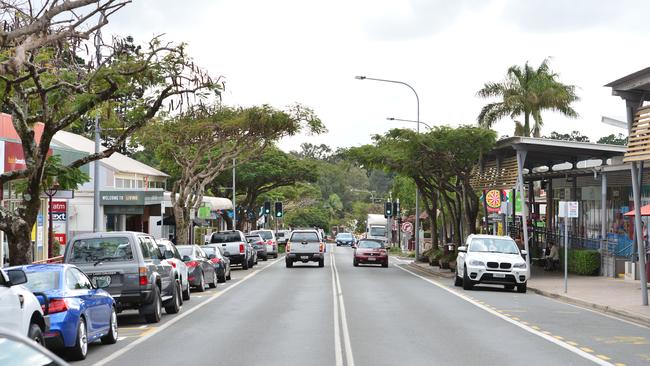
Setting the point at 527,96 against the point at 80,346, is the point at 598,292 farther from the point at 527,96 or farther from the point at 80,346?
the point at 527,96

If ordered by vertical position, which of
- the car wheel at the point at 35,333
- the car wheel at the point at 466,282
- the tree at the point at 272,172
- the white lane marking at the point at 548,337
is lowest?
the white lane marking at the point at 548,337

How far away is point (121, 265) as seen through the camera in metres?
17.6

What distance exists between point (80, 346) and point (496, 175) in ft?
96.2

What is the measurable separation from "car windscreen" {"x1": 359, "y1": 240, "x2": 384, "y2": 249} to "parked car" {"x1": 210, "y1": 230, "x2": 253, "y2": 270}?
19.3 feet

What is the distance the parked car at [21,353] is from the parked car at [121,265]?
12422 mm

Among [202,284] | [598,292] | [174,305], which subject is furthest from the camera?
[202,284]

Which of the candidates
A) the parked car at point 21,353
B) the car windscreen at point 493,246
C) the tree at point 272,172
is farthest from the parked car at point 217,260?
the tree at point 272,172

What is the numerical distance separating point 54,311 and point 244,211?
61794mm

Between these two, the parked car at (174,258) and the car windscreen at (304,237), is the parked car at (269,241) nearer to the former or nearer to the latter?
the car windscreen at (304,237)

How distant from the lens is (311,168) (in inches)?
2800

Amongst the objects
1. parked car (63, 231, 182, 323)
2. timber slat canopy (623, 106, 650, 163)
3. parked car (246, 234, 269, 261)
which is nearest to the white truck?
parked car (246, 234, 269, 261)

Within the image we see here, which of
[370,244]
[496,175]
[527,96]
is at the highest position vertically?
[527,96]

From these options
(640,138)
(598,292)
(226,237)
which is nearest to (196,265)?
(598,292)

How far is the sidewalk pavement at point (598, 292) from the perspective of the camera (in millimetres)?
21719
